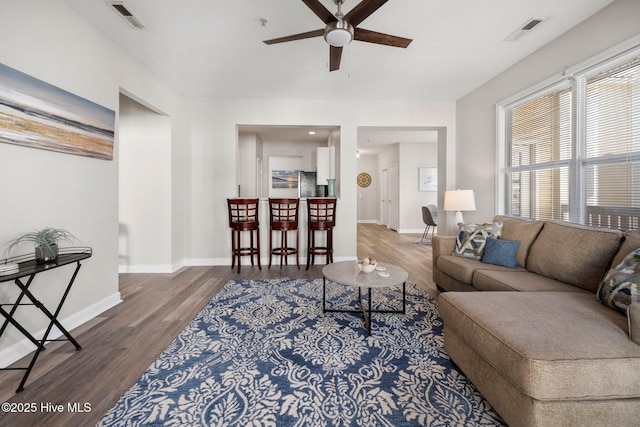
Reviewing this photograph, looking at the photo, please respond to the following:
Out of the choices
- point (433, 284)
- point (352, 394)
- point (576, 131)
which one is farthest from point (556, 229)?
point (352, 394)

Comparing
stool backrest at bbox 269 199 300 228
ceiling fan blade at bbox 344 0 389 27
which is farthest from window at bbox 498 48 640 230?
stool backrest at bbox 269 199 300 228

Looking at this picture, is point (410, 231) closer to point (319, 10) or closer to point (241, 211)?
point (241, 211)

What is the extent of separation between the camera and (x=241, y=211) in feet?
14.1

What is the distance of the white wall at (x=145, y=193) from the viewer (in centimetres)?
393

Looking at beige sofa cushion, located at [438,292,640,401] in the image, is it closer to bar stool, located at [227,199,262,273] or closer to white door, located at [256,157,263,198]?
bar stool, located at [227,199,262,273]

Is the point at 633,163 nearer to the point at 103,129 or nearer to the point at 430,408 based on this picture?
the point at 430,408

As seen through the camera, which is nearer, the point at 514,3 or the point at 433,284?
the point at 514,3

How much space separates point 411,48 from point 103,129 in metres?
3.21

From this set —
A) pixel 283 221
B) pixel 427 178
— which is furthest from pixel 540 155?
pixel 427 178

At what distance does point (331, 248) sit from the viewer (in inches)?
171

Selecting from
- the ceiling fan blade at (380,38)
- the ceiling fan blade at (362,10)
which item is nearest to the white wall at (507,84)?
the ceiling fan blade at (380,38)

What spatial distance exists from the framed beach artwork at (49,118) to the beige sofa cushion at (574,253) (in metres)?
4.03

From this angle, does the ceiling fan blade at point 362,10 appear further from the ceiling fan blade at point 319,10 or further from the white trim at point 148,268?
the white trim at point 148,268

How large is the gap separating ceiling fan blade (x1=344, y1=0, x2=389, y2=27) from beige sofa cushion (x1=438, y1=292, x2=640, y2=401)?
199 centimetres
